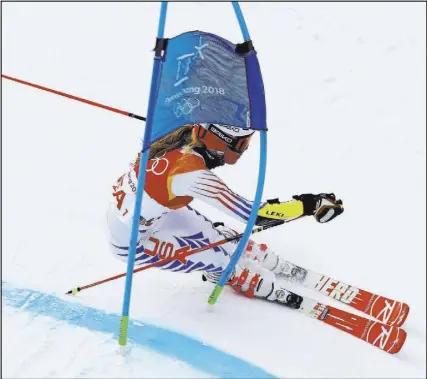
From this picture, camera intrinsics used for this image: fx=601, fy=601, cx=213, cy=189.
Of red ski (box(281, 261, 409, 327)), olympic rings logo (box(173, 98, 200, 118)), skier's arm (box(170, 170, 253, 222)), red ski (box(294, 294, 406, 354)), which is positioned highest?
olympic rings logo (box(173, 98, 200, 118))

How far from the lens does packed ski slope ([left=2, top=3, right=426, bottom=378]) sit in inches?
113

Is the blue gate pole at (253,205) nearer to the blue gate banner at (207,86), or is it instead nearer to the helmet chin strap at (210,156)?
the blue gate banner at (207,86)

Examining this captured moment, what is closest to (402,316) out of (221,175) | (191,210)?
(191,210)

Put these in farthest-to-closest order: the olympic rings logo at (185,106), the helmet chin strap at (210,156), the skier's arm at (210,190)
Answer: the helmet chin strap at (210,156)
the skier's arm at (210,190)
the olympic rings logo at (185,106)

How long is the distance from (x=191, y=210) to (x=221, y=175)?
3.99ft

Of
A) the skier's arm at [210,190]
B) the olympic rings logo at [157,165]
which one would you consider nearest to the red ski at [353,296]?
the skier's arm at [210,190]

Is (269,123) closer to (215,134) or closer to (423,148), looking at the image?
(423,148)

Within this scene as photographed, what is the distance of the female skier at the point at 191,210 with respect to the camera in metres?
2.81

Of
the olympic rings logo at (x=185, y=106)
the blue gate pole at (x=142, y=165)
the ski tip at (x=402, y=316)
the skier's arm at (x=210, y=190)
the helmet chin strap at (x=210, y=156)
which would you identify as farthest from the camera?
the ski tip at (x=402, y=316)

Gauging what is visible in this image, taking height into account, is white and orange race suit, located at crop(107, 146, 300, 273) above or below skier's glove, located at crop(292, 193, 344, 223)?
below

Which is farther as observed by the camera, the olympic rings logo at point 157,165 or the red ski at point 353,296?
the red ski at point 353,296

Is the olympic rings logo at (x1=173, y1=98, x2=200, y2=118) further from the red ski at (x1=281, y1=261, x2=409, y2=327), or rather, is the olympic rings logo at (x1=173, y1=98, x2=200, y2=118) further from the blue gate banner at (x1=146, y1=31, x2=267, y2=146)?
the red ski at (x1=281, y1=261, x2=409, y2=327)

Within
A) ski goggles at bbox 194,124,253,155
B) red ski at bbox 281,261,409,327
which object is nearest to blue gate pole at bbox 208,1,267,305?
ski goggles at bbox 194,124,253,155

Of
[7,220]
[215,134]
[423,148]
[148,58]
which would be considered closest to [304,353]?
[215,134]
